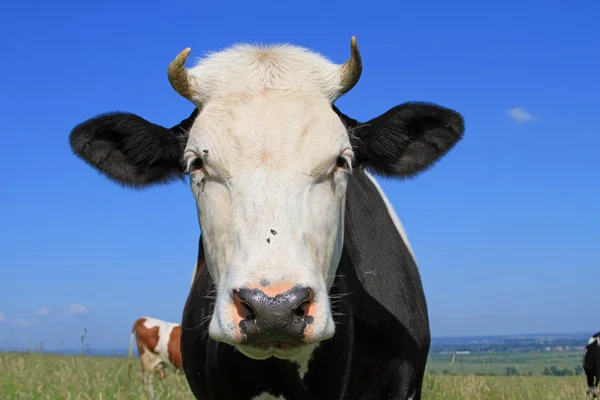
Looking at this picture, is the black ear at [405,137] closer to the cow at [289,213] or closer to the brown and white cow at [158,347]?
the cow at [289,213]

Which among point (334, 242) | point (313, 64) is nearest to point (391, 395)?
point (334, 242)

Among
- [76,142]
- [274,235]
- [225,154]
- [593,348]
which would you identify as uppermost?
[76,142]

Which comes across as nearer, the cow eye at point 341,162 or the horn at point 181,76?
the cow eye at point 341,162

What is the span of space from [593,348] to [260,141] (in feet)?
63.7

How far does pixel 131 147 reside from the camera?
4.52 metres

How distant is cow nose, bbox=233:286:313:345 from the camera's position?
2.97 m

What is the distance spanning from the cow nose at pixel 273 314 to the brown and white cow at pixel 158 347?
15165 millimetres

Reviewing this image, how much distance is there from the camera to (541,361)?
9195 millimetres

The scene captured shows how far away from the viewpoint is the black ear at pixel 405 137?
4.50 meters

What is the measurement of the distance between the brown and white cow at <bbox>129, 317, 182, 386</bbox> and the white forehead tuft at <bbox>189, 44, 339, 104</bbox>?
14305 millimetres

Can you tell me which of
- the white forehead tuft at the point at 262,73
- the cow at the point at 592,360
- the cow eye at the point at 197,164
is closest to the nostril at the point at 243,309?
the cow eye at the point at 197,164

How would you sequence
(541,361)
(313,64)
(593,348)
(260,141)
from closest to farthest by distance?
(260,141)
(313,64)
(541,361)
(593,348)

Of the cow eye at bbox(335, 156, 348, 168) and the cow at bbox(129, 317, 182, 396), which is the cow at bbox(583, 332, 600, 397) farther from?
the cow eye at bbox(335, 156, 348, 168)

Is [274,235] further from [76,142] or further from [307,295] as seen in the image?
[76,142]
